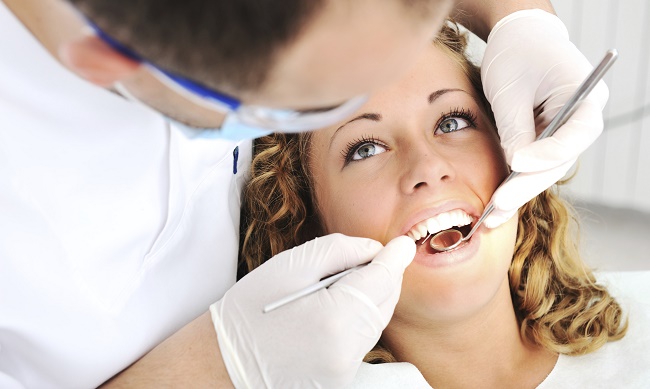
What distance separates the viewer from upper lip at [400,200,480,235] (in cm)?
159

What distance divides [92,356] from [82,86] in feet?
1.82

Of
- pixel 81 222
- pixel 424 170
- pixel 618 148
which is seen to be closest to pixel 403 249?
pixel 424 170

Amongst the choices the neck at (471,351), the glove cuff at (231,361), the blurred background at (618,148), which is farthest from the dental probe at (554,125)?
the blurred background at (618,148)

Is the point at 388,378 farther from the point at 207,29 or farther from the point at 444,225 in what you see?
the point at 207,29

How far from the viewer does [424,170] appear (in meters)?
1.60

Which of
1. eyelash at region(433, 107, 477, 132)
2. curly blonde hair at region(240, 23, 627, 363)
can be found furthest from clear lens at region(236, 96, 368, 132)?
curly blonde hair at region(240, 23, 627, 363)

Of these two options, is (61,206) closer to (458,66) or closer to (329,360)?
(329,360)

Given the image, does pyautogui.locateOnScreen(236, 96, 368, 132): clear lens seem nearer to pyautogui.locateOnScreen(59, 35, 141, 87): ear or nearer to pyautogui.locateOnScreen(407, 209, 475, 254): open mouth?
pyautogui.locateOnScreen(59, 35, 141, 87): ear

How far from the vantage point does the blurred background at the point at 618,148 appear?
279 cm

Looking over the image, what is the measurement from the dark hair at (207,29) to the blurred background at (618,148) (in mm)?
2194

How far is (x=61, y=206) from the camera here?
140 cm

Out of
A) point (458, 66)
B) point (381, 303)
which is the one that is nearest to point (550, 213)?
point (458, 66)

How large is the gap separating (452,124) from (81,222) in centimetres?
88

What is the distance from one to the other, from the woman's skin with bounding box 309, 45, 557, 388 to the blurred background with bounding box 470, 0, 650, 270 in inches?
42.7
